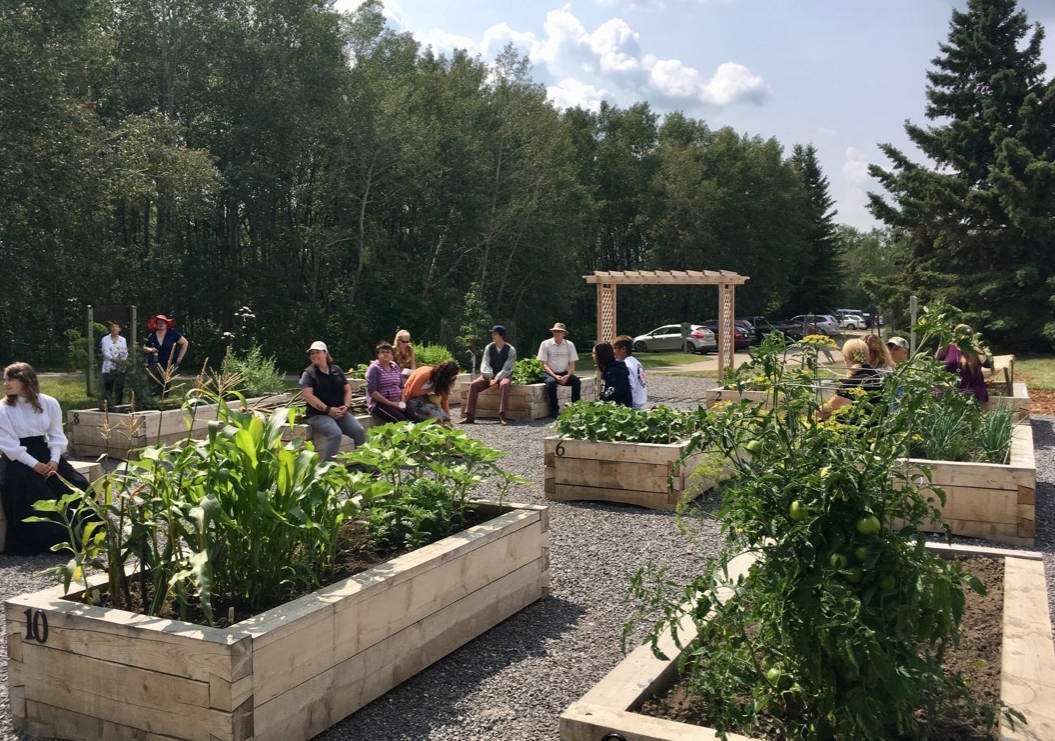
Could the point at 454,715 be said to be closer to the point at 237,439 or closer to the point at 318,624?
the point at 318,624

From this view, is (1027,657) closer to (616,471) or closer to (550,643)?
(550,643)

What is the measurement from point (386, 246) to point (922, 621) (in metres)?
28.8

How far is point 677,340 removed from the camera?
126 feet

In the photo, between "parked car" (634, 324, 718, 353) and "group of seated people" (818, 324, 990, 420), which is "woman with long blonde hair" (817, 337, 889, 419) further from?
"parked car" (634, 324, 718, 353)

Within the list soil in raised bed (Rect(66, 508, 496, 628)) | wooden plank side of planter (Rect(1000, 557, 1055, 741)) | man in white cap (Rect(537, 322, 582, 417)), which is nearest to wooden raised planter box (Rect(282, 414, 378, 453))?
man in white cap (Rect(537, 322, 582, 417))

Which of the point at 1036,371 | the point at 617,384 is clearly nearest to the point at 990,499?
the point at 617,384

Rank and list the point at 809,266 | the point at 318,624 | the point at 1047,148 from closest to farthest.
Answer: the point at 318,624
the point at 1047,148
the point at 809,266

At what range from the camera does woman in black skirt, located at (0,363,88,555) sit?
6246 millimetres

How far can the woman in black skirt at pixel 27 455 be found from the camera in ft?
Answer: 20.5

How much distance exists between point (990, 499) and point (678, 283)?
537 inches

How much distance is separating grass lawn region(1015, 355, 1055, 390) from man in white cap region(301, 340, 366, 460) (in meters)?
14.8

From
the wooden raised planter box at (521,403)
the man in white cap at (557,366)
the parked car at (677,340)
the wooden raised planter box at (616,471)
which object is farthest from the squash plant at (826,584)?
the parked car at (677,340)

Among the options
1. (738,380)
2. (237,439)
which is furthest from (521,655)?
(738,380)

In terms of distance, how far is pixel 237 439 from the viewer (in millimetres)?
3896
